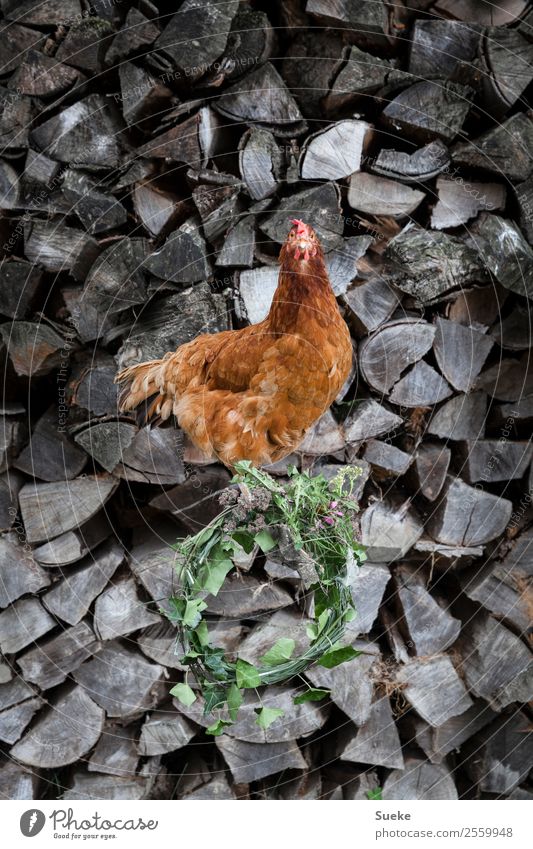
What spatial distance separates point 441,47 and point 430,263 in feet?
0.93

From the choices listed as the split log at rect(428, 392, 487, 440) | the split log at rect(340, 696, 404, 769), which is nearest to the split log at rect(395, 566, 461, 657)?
the split log at rect(340, 696, 404, 769)

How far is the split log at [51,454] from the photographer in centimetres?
105

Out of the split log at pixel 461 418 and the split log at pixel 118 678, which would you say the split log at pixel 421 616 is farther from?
the split log at pixel 118 678

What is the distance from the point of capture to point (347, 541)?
913 millimetres

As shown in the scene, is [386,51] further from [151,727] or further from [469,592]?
[151,727]

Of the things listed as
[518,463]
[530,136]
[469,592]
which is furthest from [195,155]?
[469,592]

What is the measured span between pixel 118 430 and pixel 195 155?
370mm

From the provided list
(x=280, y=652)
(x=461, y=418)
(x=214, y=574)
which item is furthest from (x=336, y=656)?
(x=461, y=418)

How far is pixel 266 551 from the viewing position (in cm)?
92

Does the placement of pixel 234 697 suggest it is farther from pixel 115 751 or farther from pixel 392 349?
pixel 392 349

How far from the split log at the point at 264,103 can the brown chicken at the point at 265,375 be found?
182 millimetres

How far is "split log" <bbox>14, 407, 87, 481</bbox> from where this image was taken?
1054 millimetres

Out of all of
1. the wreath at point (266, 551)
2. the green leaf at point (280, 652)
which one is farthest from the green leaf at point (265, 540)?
the green leaf at point (280, 652)

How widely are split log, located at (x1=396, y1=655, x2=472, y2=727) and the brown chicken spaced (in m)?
0.43
